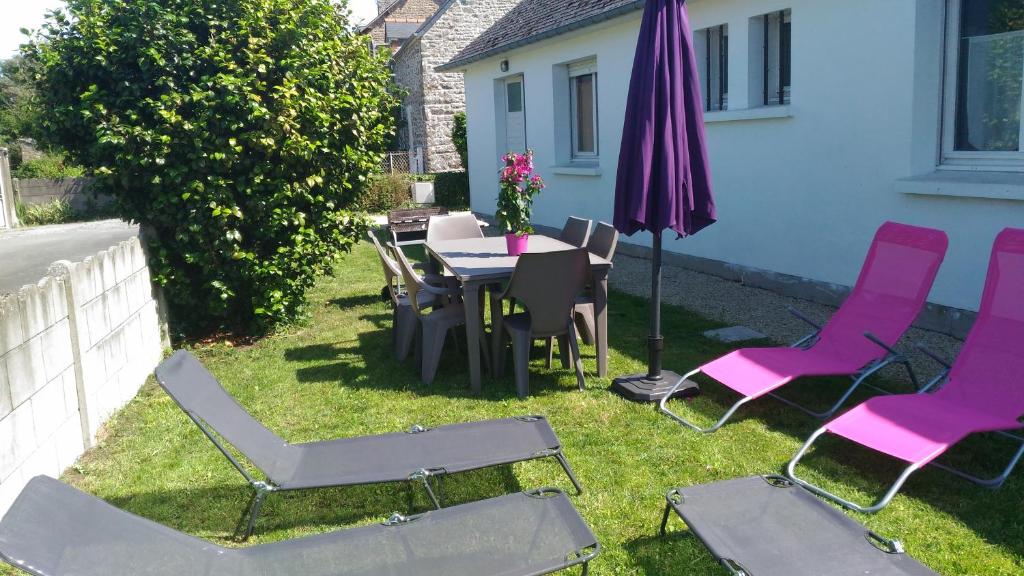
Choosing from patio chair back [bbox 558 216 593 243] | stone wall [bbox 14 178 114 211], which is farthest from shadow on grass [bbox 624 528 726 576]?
stone wall [bbox 14 178 114 211]

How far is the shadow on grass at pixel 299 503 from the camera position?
4.01 meters

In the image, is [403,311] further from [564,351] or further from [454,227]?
[454,227]

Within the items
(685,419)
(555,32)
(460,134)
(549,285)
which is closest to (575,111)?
(555,32)

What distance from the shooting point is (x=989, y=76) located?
6551 millimetres

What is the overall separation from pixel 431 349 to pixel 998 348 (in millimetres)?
3718

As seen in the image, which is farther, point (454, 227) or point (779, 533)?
point (454, 227)

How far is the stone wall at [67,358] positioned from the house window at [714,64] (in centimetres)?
667

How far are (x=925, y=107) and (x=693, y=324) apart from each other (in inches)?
107

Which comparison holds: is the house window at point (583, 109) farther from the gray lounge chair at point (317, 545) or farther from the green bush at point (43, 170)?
the green bush at point (43, 170)

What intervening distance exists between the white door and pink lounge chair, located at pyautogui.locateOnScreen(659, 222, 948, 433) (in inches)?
413

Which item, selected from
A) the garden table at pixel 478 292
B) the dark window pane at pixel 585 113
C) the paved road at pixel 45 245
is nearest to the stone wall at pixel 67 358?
the garden table at pixel 478 292

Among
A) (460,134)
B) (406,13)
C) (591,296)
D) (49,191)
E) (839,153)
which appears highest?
(406,13)

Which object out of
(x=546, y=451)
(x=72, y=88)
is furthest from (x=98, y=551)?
(x=72, y=88)

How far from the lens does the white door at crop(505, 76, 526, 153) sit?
51.7 ft
